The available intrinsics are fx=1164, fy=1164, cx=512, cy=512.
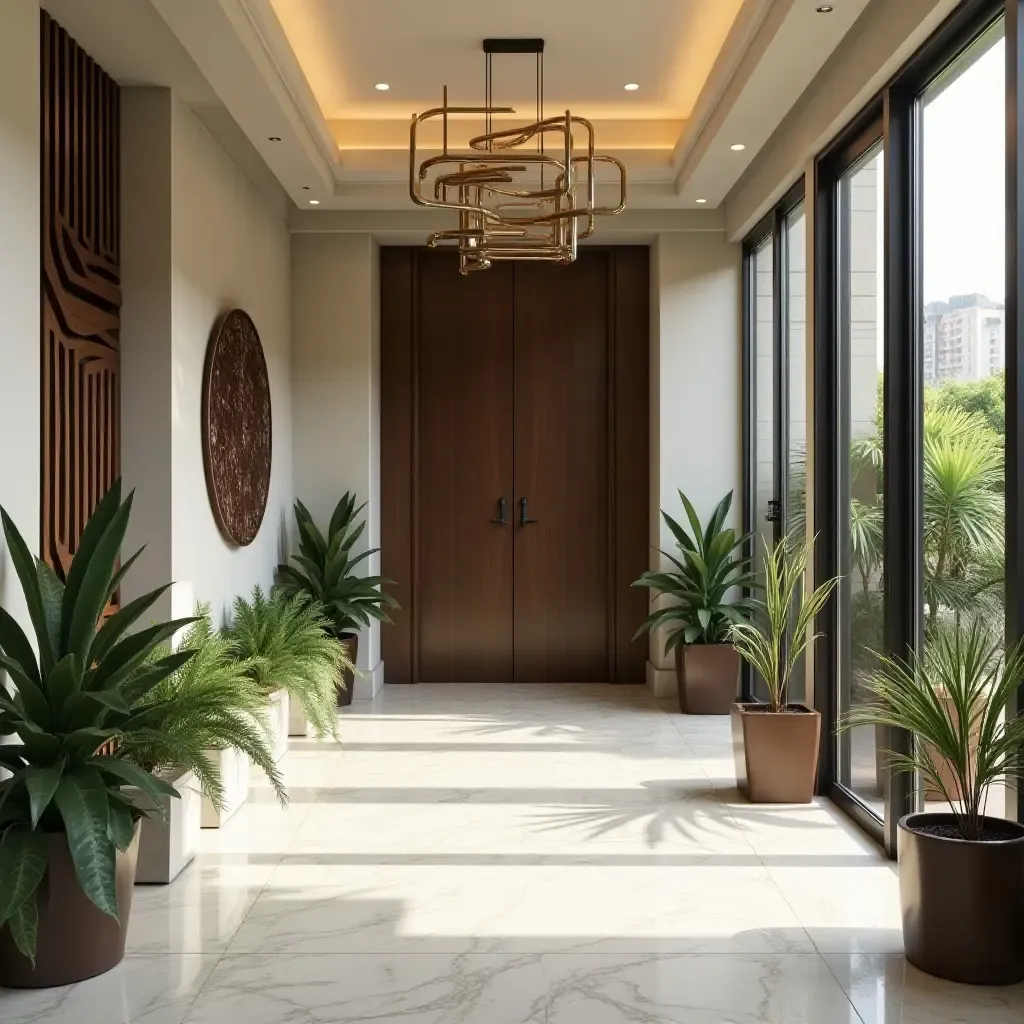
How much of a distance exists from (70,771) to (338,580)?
364 centimetres

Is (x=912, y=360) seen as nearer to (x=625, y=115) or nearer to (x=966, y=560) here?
(x=966, y=560)

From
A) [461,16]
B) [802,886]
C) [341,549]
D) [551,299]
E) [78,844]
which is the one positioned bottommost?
[802,886]

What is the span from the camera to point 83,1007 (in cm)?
267

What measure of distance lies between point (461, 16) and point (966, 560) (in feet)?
9.55

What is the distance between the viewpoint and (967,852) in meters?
2.72

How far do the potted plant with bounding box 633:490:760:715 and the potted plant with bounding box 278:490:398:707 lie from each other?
1525 millimetres

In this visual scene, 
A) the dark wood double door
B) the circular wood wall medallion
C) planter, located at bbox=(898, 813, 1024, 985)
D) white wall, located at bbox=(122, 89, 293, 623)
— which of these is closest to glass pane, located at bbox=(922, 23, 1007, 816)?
planter, located at bbox=(898, 813, 1024, 985)

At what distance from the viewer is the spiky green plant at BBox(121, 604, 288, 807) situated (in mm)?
3020

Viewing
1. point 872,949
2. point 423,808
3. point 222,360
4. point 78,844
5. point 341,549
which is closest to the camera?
point 78,844

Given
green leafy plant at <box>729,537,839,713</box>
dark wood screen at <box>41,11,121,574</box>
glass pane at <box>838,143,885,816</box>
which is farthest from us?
green leafy plant at <box>729,537,839,713</box>

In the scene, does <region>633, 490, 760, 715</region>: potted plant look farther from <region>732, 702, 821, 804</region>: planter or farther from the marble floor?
<region>732, 702, 821, 804</region>: planter

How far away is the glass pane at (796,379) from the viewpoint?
5.30 m

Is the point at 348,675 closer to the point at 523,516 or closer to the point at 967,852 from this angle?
the point at 523,516

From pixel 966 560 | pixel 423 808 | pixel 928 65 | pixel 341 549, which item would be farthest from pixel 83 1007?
pixel 341 549
